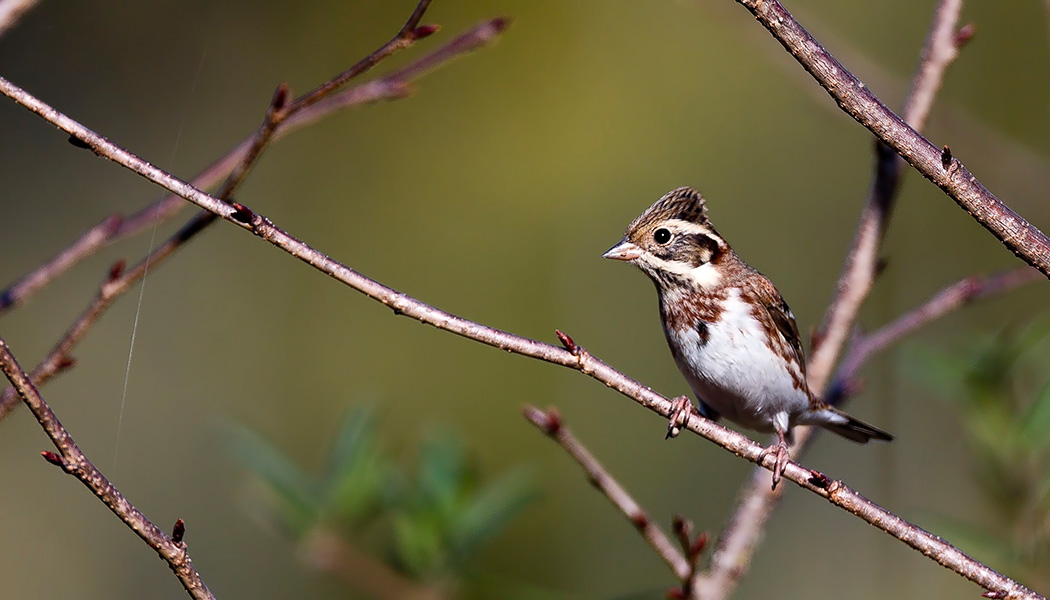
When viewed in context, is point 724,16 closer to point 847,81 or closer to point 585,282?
point 847,81

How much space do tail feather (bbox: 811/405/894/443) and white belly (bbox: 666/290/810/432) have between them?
121 mm

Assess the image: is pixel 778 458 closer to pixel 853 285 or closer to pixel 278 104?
pixel 853 285

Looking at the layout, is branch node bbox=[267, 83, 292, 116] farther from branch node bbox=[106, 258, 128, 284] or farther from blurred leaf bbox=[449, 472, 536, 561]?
blurred leaf bbox=[449, 472, 536, 561]

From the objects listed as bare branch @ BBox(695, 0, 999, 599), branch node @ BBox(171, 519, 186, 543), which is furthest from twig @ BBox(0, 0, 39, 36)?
bare branch @ BBox(695, 0, 999, 599)

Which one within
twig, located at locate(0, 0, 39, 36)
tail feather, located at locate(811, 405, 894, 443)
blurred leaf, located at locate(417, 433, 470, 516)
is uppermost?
tail feather, located at locate(811, 405, 894, 443)

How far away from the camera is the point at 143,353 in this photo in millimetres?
6844

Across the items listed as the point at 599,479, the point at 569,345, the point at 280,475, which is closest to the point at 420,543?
the point at 280,475

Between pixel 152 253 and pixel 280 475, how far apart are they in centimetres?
108

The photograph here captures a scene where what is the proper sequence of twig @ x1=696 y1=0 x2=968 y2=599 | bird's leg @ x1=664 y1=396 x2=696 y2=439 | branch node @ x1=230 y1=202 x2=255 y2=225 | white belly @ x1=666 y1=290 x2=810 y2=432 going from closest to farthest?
branch node @ x1=230 y1=202 x2=255 y2=225
bird's leg @ x1=664 y1=396 x2=696 y2=439
twig @ x1=696 y1=0 x2=968 y2=599
white belly @ x1=666 y1=290 x2=810 y2=432

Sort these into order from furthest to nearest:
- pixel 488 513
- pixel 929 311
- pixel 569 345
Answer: pixel 488 513
pixel 929 311
pixel 569 345

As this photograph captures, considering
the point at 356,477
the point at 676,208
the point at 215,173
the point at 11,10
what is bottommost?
the point at 11,10

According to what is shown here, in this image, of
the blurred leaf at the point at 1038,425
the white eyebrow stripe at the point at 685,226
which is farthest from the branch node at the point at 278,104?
the blurred leaf at the point at 1038,425

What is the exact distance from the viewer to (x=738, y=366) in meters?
2.71

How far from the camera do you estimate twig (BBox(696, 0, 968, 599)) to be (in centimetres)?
248
